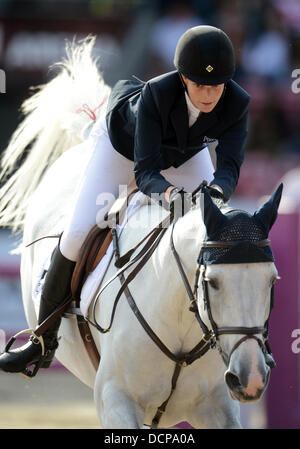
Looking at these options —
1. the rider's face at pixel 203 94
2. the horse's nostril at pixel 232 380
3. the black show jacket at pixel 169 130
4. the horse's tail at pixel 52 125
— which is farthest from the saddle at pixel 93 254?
the horse's tail at pixel 52 125

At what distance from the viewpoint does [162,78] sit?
4043 millimetres

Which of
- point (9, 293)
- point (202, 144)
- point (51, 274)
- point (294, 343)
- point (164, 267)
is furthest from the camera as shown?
point (9, 293)

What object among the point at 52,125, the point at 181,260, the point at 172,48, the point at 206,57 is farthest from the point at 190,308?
the point at 172,48

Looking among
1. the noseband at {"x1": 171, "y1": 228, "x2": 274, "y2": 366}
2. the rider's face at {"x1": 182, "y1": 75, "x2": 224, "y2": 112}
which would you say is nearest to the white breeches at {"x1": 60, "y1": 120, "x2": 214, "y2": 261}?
the rider's face at {"x1": 182, "y1": 75, "x2": 224, "y2": 112}

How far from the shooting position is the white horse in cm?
327

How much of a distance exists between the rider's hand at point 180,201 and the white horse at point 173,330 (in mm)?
57

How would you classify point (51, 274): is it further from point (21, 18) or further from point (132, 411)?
point (21, 18)

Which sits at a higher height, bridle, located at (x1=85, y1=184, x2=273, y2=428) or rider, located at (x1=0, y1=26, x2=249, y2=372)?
rider, located at (x1=0, y1=26, x2=249, y2=372)

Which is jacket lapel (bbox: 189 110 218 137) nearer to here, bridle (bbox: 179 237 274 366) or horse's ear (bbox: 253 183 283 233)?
horse's ear (bbox: 253 183 283 233)

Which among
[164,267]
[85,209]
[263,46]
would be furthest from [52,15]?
[164,267]

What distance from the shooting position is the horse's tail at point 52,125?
19.8 ft

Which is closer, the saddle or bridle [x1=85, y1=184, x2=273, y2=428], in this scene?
bridle [x1=85, y1=184, x2=273, y2=428]

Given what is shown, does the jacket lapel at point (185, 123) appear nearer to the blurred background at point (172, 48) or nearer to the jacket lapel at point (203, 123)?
the jacket lapel at point (203, 123)

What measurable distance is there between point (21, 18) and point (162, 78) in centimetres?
823
